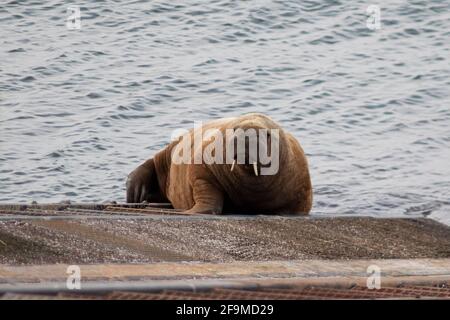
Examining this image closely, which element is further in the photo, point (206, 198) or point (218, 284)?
point (206, 198)

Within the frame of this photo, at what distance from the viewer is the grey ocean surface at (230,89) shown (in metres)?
16.3

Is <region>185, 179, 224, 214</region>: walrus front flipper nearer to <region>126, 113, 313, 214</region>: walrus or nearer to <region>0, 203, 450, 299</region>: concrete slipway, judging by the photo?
<region>126, 113, 313, 214</region>: walrus

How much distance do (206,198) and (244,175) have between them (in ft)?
1.28

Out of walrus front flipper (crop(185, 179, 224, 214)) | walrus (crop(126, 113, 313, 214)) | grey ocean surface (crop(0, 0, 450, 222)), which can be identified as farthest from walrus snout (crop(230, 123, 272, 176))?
grey ocean surface (crop(0, 0, 450, 222))

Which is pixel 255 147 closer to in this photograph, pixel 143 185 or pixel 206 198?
pixel 206 198

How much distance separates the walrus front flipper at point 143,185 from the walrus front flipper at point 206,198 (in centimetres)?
163

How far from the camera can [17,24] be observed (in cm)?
2422

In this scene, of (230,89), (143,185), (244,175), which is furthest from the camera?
(230,89)

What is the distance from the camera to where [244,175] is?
35.7ft

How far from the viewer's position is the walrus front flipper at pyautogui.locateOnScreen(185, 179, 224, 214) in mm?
10844

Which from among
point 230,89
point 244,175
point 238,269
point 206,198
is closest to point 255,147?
point 244,175

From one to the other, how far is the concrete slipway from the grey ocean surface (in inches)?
193

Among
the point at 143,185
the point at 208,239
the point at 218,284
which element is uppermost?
the point at 218,284
